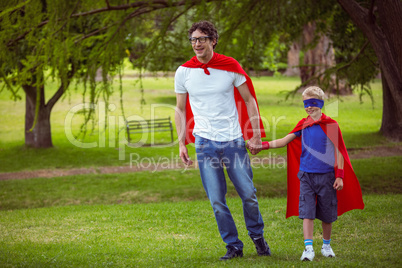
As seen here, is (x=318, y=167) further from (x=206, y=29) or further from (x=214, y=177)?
(x=206, y=29)

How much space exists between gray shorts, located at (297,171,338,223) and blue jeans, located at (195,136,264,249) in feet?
1.54

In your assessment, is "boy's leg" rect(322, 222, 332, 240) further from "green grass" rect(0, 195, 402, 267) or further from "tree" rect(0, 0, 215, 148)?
"tree" rect(0, 0, 215, 148)

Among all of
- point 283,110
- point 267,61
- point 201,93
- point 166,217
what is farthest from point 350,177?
point 267,61

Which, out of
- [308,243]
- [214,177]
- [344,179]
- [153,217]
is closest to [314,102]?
[344,179]

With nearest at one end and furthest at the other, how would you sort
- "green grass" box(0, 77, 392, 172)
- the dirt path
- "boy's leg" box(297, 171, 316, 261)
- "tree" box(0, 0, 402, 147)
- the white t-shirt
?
the white t-shirt, "boy's leg" box(297, 171, 316, 261), "tree" box(0, 0, 402, 147), the dirt path, "green grass" box(0, 77, 392, 172)

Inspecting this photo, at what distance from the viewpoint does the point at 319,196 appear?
4.75 m

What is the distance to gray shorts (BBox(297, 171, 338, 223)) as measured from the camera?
4.69m

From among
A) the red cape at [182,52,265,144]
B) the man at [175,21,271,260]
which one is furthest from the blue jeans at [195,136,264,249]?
the red cape at [182,52,265,144]

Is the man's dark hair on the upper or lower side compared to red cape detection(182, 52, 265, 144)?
upper

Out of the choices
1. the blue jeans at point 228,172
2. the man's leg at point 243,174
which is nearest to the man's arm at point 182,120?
the blue jeans at point 228,172

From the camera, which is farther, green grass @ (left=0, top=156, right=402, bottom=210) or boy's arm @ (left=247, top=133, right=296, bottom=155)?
green grass @ (left=0, top=156, right=402, bottom=210)

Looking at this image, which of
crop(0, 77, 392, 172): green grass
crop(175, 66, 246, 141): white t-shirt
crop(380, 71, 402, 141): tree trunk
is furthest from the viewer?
crop(380, 71, 402, 141): tree trunk

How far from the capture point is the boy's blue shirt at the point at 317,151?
4707 millimetres

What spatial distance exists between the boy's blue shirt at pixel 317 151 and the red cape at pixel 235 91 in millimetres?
483
